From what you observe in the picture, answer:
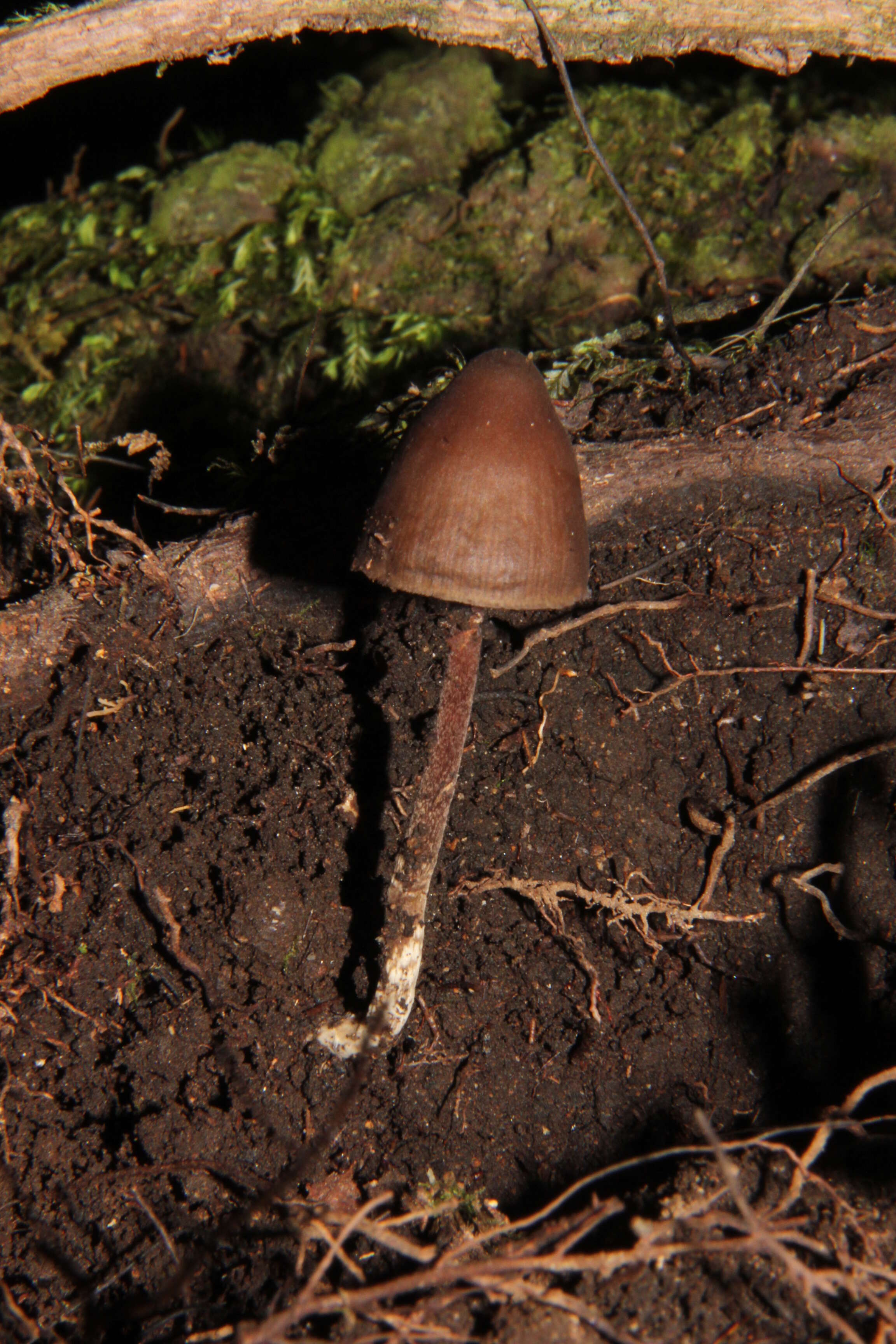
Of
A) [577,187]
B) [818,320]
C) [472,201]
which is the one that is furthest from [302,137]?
[818,320]

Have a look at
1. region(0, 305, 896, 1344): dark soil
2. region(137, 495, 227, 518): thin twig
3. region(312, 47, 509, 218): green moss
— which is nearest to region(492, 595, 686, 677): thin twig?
region(0, 305, 896, 1344): dark soil

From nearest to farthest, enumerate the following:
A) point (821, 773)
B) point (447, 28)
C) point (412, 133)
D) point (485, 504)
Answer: point (485, 504), point (821, 773), point (447, 28), point (412, 133)

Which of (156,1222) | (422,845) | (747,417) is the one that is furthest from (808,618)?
(156,1222)

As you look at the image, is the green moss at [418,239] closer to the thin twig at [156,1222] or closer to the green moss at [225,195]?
the green moss at [225,195]

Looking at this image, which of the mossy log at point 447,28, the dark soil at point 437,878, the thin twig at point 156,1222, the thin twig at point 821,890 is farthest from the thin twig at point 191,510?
the thin twig at point 821,890

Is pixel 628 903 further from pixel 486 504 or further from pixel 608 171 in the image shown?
pixel 608 171

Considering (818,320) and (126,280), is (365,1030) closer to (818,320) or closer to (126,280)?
(818,320)
